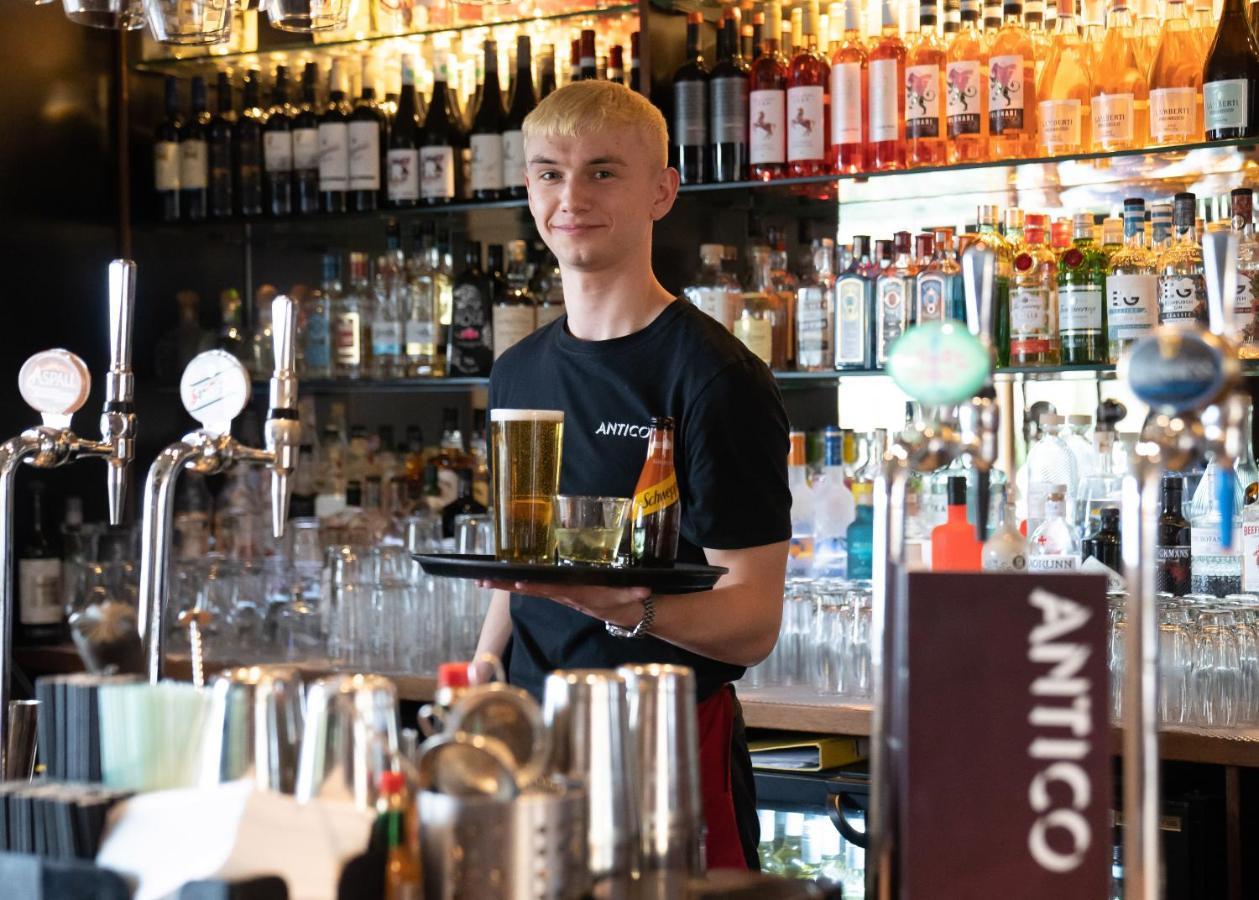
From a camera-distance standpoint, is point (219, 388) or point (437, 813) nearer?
point (437, 813)

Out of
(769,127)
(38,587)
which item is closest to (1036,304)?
(769,127)

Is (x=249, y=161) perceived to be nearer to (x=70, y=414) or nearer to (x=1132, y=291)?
(x=1132, y=291)

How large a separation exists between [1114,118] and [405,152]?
145 centimetres

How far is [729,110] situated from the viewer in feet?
10.4

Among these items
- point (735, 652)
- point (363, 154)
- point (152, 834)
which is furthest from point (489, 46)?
point (152, 834)

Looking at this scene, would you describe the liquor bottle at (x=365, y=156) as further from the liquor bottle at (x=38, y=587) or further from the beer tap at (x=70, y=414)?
the beer tap at (x=70, y=414)

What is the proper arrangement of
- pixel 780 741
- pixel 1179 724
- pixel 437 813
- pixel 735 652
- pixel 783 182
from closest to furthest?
1. pixel 437 813
2. pixel 735 652
3. pixel 1179 724
4. pixel 780 741
5. pixel 783 182

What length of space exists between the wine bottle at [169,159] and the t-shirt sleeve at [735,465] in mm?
2067

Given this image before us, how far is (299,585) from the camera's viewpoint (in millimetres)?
3441

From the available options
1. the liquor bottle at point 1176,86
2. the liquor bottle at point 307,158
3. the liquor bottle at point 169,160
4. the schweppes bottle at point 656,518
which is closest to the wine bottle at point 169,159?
the liquor bottle at point 169,160

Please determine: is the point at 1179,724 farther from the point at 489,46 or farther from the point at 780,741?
the point at 489,46

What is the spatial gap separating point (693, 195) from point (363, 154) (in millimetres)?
750

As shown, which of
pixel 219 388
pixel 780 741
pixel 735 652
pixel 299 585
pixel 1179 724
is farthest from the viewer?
pixel 299 585

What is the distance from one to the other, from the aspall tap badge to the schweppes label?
559 millimetres
